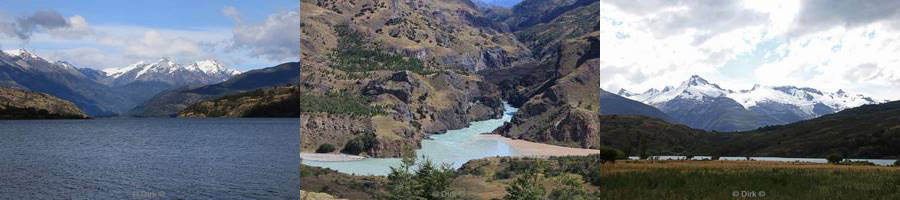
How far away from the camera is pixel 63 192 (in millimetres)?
69875

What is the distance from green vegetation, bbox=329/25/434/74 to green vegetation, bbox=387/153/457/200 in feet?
7.01

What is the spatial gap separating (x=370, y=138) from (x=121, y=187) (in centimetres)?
7306

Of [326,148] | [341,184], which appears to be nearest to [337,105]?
[326,148]

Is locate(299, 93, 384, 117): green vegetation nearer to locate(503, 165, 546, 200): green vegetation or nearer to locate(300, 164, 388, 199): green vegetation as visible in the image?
locate(300, 164, 388, 199): green vegetation

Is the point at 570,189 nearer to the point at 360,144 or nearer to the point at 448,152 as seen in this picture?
the point at 448,152

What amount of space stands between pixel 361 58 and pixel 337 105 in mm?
1783

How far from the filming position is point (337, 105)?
40.0ft

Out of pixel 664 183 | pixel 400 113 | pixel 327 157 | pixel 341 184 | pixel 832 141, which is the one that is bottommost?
pixel 832 141

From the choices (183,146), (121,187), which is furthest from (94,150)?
(121,187)

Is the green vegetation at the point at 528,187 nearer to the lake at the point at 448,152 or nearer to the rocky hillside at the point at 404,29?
the lake at the point at 448,152

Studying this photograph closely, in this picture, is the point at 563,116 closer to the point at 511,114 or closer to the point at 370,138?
the point at 511,114

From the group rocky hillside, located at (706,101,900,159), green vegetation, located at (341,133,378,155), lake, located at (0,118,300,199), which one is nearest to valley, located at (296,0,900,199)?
green vegetation, located at (341,133,378,155)

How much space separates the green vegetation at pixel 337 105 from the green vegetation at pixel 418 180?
111cm

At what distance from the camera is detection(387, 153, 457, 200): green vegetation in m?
12.1
